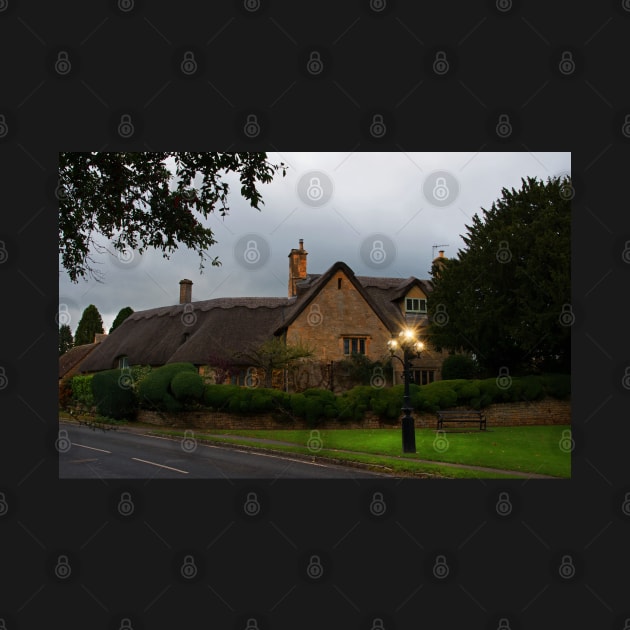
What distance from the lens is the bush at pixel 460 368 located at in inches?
1172

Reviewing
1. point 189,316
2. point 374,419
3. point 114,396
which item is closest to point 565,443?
point 374,419

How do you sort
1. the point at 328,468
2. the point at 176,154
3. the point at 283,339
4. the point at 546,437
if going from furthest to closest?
1. the point at 283,339
2. the point at 546,437
3. the point at 328,468
4. the point at 176,154

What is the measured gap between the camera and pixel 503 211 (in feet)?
95.0

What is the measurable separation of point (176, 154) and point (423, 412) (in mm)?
18766

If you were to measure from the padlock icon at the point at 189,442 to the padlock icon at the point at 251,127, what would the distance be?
42.3ft
